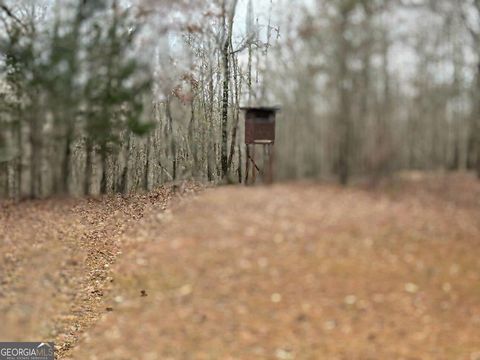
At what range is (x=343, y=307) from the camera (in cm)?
279

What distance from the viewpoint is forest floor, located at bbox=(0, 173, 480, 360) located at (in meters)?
2.35

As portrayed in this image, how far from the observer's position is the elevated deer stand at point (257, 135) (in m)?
0.43

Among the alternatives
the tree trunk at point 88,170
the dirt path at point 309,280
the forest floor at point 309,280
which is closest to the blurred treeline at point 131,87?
the tree trunk at point 88,170

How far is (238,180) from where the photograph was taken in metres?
0.43

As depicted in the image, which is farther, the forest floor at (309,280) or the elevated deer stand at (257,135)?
the forest floor at (309,280)

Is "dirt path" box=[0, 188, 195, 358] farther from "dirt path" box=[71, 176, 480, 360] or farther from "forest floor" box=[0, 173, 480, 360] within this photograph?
"dirt path" box=[71, 176, 480, 360]

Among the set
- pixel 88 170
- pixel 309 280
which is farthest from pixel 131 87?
pixel 309 280

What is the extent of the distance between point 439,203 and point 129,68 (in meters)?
3.99

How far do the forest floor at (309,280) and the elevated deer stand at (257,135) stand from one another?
647mm

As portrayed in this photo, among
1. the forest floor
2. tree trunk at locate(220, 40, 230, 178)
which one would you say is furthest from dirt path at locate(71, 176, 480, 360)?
tree trunk at locate(220, 40, 230, 178)

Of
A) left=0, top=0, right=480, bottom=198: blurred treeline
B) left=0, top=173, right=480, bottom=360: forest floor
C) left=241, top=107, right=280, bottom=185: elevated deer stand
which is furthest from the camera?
left=0, top=173, right=480, bottom=360: forest floor

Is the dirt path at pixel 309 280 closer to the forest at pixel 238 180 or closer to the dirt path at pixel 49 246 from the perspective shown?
the forest at pixel 238 180

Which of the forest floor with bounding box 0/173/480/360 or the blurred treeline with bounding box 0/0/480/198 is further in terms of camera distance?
the forest floor with bounding box 0/173/480/360

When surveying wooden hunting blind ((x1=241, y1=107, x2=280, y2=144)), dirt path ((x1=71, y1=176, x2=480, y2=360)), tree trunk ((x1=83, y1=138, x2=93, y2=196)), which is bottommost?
dirt path ((x1=71, y1=176, x2=480, y2=360))
